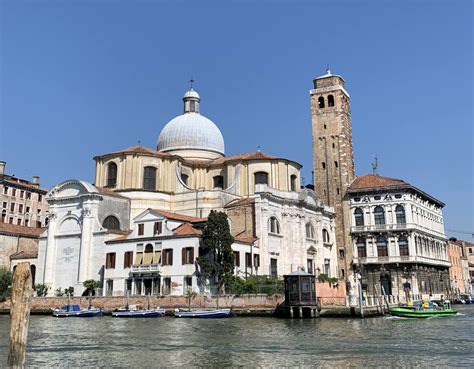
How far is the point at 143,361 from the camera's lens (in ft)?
47.9

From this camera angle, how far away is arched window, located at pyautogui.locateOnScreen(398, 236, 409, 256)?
46.8 m

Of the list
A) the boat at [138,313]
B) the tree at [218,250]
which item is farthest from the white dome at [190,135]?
the boat at [138,313]

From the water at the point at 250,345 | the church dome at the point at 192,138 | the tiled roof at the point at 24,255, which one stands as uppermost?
the church dome at the point at 192,138

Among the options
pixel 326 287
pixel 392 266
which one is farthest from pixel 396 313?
pixel 392 266

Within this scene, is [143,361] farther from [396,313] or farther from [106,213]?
[106,213]

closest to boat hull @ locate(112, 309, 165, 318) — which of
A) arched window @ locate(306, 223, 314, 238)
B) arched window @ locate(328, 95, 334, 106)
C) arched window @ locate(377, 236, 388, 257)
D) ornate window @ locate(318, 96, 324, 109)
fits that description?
arched window @ locate(306, 223, 314, 238)

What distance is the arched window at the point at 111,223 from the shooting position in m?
41.4

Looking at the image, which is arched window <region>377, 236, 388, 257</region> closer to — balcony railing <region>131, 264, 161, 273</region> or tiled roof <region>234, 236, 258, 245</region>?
tiled roof <region>234, 236, 258, 245</region>

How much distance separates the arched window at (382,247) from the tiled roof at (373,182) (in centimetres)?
485

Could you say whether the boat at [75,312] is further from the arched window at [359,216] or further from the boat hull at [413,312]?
the arched window at [359,216]

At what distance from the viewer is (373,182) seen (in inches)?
1961

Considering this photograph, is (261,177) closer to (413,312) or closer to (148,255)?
(148,255)

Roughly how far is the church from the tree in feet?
2.98

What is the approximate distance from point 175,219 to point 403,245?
21.5 metres
